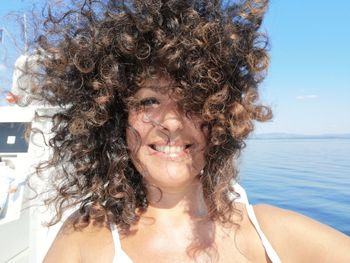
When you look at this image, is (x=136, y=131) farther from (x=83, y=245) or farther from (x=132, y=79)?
(x=83, y=245)

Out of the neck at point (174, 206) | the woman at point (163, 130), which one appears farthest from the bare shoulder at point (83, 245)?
the neck at point (174, 206)

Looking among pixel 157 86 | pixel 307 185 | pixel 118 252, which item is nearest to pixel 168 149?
pixel 157 86

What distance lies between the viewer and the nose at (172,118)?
4.29ft

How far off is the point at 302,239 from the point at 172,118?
26.5 inches

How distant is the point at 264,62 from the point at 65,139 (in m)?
0.89

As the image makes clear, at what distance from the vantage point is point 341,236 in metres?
1.33

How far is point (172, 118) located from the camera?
131 centimetres

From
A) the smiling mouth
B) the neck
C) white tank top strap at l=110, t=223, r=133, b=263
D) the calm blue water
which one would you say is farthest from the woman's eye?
the calm blue water

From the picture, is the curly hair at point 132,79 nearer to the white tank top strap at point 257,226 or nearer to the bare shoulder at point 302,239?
the white tank top strap at point 257,226

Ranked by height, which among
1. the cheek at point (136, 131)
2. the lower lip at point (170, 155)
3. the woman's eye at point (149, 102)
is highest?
the woman's eye at point (149, 102)

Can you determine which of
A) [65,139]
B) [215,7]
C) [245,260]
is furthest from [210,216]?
[215,7]

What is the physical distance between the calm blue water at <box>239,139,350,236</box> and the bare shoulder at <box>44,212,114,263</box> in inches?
137

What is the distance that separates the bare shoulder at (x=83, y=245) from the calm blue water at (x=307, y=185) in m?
3.47

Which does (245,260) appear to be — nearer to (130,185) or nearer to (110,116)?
(130,185)
